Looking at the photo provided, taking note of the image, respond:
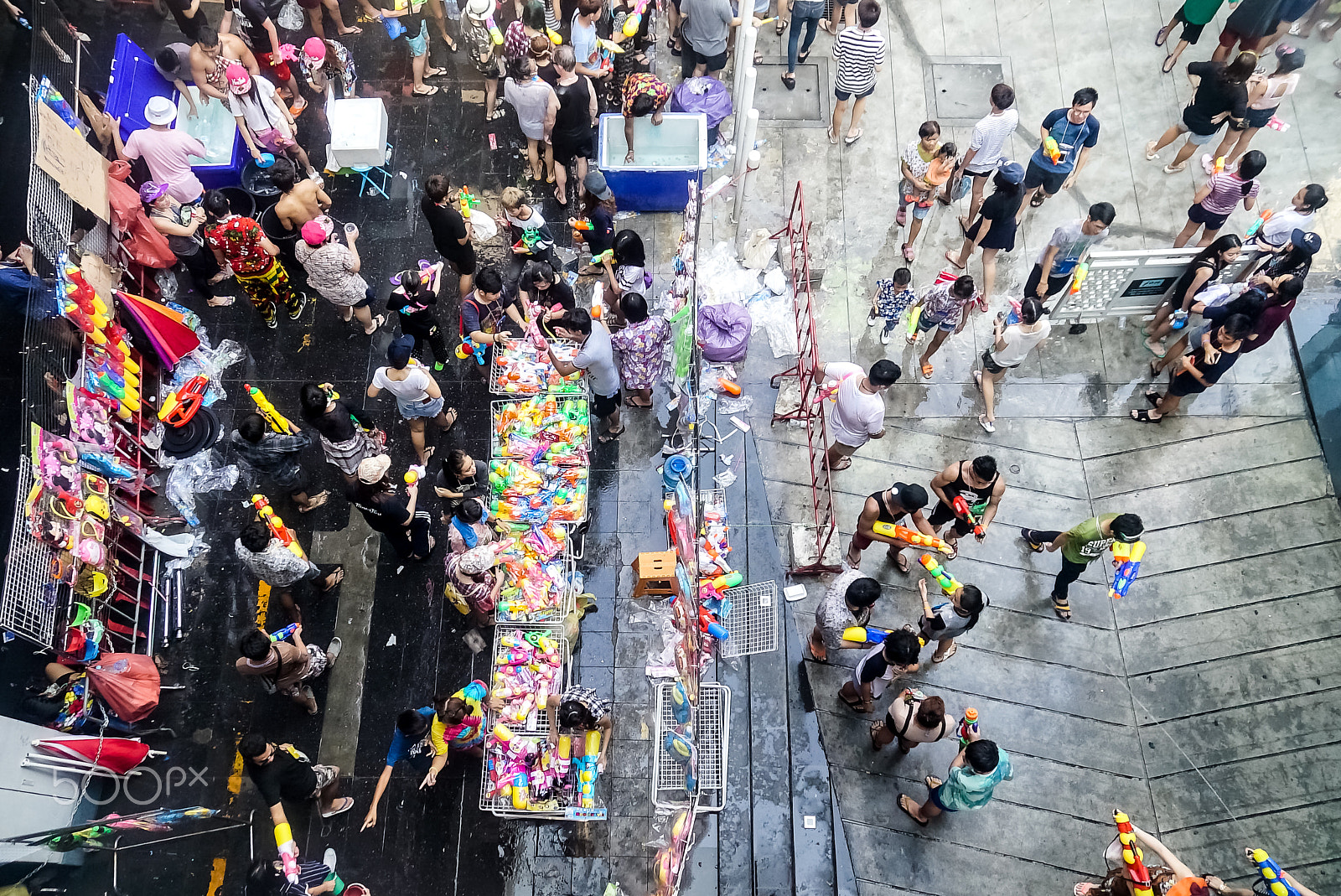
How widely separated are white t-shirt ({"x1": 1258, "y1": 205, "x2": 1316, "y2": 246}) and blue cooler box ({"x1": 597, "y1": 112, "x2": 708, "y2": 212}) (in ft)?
18.6

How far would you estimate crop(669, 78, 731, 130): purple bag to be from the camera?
34.6 feet

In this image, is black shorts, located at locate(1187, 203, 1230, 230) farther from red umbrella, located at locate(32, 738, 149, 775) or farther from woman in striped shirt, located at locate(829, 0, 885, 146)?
red umbrella, located at locate(32, 738, 149, 775)

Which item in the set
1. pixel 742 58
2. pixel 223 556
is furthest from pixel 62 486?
pixel 742 58

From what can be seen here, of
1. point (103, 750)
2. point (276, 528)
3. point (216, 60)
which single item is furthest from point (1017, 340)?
point (216, 60)

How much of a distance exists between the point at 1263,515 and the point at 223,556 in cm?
1009

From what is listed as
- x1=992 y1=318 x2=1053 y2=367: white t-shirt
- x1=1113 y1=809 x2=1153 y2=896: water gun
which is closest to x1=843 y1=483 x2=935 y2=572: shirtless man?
x1=992 y1=318 x2=1053 y2=367: white t-shirt

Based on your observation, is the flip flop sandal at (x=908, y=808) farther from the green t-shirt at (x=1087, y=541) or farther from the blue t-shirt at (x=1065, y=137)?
the blue t-shirt at (x=1065, y=137)

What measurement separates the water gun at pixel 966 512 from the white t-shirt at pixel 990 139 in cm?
420

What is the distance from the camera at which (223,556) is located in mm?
8578

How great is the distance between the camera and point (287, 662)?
7270 mm

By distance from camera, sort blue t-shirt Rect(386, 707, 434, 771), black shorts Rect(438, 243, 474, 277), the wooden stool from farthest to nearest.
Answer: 1. black shorts Rect(438, 243, 474, 277)
2. the wooden stool
3. blue t-shirt Rect(386, 707, 434, 771)

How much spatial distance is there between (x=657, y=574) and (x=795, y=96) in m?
6.90

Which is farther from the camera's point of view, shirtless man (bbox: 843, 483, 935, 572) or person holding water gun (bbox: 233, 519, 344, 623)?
shirtless man (bbox: 843, 483, 935, 572)

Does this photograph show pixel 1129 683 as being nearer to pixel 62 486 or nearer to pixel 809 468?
pixel 809 468
